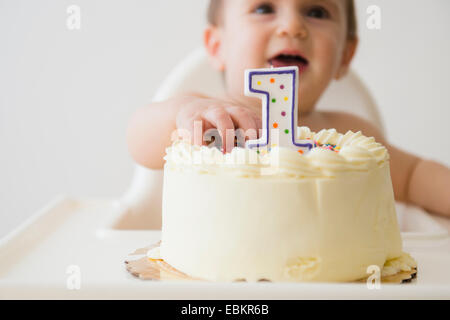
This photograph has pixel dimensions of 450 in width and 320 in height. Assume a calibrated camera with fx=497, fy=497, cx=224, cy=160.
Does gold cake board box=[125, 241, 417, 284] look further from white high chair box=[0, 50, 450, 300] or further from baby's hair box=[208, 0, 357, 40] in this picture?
baby's hair box=[208, 0, 357, 40]

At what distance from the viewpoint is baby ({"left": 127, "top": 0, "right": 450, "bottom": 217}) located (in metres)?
0.94

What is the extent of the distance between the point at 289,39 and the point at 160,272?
1.86 feet

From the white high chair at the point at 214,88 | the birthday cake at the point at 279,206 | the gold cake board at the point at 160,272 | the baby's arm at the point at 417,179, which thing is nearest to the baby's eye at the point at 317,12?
the baby's arm at the point at 417,179

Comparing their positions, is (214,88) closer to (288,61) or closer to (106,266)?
(288,61)

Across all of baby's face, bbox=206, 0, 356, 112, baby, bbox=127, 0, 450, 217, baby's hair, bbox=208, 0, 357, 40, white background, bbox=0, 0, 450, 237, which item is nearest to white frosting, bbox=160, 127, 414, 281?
baby, bbox=127, 0, 450, 217

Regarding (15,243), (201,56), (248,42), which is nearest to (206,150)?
(15,243)

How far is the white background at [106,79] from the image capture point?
4.82 feet

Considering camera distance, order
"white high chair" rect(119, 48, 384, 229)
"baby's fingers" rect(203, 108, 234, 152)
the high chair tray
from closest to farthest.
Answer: the high chair tray < "baby's fingers" rect(203, 108, 234, 152) < "white high chair" rect(119, 48, 384, 229)

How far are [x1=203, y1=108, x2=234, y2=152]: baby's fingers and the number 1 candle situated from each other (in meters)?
0.04

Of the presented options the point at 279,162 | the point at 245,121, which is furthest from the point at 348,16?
the point at 279,162

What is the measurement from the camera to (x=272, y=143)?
1.96ft

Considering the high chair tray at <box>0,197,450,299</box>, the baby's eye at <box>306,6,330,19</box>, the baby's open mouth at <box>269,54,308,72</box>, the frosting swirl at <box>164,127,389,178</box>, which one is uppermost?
the baby's eye at <box>306,6,330,19</box>

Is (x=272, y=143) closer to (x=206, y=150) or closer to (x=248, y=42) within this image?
(x=206, y=150)

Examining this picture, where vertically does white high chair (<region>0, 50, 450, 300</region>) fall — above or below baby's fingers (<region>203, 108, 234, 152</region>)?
below
